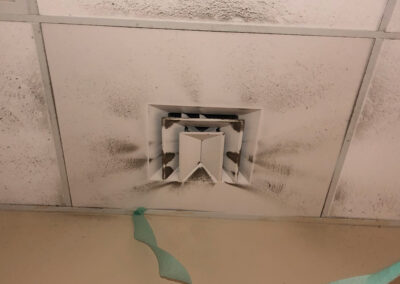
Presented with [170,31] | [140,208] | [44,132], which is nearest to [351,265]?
[140,208]

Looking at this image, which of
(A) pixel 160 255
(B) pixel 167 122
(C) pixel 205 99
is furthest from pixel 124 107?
(A) pixel 160 255

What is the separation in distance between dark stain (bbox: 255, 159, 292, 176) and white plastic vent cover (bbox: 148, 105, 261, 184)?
37 millimetres

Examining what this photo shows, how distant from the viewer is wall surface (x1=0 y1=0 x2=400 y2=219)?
3.11 feet

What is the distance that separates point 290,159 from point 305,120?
142 millimetres

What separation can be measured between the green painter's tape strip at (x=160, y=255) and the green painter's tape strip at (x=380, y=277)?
46cm

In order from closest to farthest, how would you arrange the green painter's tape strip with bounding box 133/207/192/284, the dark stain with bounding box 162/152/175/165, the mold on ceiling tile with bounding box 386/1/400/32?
the mold on ceiling tile with bounding box 386/1/400/32
the green painter's tape strip with bounding box 133/207/192/284
the dark stain with bounding box 162/152/175/165

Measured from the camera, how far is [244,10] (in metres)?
0.94

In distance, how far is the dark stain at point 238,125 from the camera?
109cm

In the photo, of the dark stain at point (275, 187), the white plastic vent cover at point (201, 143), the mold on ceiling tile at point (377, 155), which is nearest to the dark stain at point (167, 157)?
the white plastic vent cover at point (201, 143)

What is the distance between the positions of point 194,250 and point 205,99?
0.48 meters

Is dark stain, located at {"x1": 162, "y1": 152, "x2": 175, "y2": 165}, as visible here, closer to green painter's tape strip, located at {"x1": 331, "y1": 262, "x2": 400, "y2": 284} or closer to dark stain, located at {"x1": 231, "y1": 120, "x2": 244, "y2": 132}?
dark stain, located at {"x1": 231, "y1": 120, "x2": 244, "y2": 132}

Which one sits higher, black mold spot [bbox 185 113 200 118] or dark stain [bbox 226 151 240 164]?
black mold spot [bbox 185 113 200 118]

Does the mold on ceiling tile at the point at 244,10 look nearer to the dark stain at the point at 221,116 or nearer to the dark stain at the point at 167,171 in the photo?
the dark stain at the point at 221,116

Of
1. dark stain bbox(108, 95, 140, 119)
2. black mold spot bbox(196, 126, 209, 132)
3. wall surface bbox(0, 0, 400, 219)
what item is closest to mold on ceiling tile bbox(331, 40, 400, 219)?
wall surface bbox(0, 0, 400, 219)
